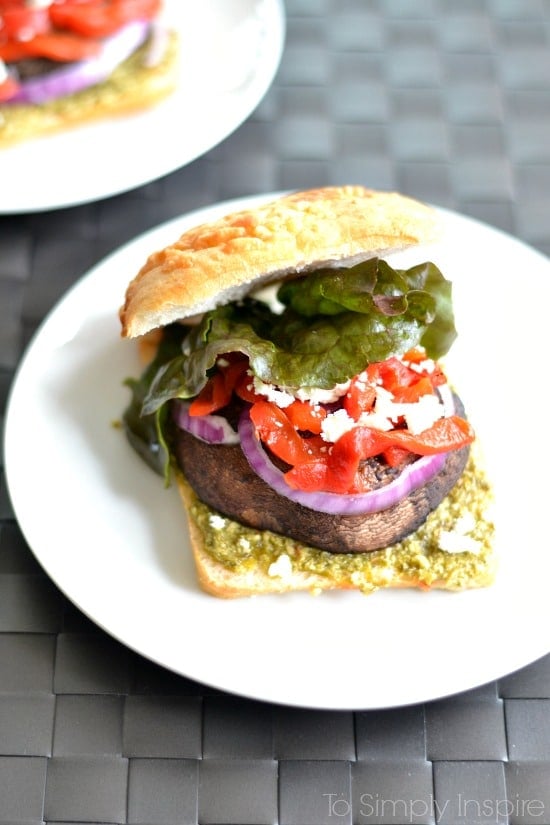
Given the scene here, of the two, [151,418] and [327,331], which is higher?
[327,331]

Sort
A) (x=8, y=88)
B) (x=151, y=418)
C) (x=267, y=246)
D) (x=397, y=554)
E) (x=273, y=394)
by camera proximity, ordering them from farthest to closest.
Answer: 1. (x=8, y=88)
2. (x=151, y=418)
3. (x=397, y=554)
4. (x=273, y=394)
5. (x=267, y=246)

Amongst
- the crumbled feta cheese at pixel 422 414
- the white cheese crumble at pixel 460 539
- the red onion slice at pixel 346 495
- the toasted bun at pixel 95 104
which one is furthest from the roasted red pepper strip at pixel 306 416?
the toasted bun at pixel 95 104

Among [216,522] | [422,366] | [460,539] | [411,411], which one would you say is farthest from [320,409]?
[460,539]

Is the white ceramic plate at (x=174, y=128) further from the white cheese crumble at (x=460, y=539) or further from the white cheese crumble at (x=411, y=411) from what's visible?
the white cheese crumble at (x=460, y=539)

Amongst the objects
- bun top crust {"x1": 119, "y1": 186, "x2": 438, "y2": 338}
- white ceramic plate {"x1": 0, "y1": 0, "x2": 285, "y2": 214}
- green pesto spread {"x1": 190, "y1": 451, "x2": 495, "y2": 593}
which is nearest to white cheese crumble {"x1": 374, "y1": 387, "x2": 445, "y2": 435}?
green pesto spread {"x1": 190, "y1": 451, "x2": 495, "y2": 593}

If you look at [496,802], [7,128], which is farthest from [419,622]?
[7,128]

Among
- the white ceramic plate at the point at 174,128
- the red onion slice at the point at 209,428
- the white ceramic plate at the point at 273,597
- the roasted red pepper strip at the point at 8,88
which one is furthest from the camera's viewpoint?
the roasted red pepper strip at the point at 8,88

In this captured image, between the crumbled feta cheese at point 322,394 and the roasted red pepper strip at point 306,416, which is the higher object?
the crumbled feta cheese at point 322,394

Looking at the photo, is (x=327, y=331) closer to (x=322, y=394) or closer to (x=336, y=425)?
(x=322, y=394)
